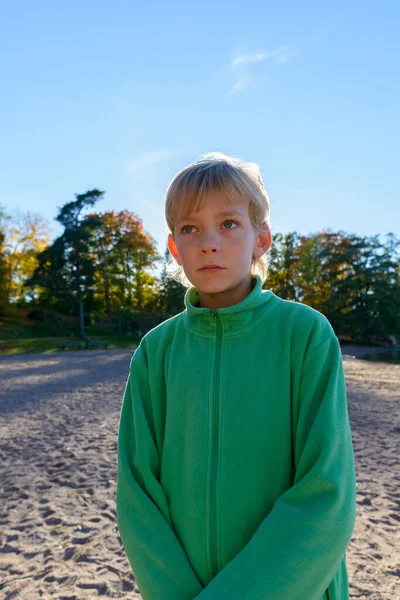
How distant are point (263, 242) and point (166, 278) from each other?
35105 mm

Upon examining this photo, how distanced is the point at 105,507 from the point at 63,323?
3396 cm

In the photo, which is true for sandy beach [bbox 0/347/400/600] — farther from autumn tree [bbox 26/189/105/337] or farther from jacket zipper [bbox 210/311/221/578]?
autumn tree [bbox 26/189/105/337]

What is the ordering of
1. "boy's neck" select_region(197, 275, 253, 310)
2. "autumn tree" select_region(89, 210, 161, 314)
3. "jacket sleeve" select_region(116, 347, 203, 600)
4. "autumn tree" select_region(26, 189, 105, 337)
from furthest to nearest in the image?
"autumn tree" select_region(89, 210, 161, 314)
"autumn tree" select_region(26, 189, 105, 337)
"boy's neck" select_region(197, 275, 253, 310)
"jacket sleeve" select_region(116, 347, 203, 600)

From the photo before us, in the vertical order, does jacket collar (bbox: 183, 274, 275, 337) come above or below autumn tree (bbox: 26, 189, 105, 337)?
below

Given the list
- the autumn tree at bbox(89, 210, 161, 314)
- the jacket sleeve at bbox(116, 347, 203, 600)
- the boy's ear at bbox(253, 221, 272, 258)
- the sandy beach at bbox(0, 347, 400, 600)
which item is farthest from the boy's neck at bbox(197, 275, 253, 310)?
the autumn tree at bbox(89, 210, 161, 314)

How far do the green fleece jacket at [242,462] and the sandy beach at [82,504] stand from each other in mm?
2015

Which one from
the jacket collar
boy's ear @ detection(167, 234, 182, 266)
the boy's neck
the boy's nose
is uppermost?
boy's ear @ detection(167, 234, 182, 266)

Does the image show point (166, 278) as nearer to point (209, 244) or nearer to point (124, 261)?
point (124, 261)

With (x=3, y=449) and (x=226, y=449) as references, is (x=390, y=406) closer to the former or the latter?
(x=3, y=449)

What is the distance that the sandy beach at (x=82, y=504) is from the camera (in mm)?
3012

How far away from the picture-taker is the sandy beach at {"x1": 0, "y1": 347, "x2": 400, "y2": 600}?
3.01m

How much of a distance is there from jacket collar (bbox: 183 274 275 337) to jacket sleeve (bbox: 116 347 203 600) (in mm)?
274

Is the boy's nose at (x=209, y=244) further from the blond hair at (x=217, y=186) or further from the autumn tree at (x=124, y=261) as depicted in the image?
the autumn tree at (x=124, y=261)

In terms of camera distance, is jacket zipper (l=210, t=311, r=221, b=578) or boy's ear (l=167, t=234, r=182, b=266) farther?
boy's ear (l=167, t=234, r=182, b=266)
